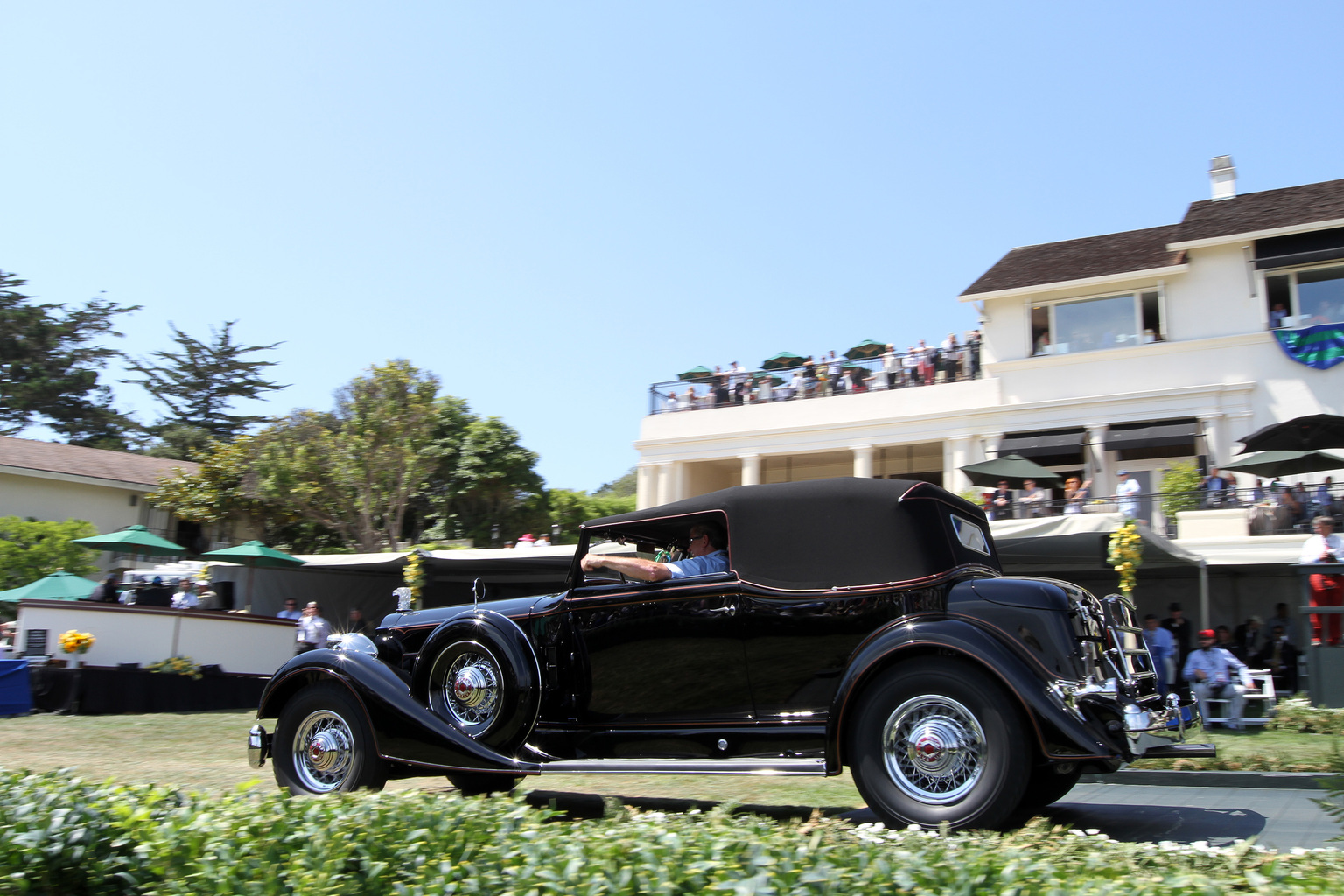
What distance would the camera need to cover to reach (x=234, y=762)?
9266 mm

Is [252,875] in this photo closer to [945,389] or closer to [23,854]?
[23,854]

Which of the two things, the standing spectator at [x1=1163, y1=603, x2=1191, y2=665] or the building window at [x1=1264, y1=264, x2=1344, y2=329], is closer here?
the standing spectator at [x1=1163, y1=603, x2=1191, y2=665]

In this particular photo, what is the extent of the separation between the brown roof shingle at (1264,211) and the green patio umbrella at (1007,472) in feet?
26.7

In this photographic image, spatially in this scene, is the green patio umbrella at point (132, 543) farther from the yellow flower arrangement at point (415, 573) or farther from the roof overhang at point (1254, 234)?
the roof overhang at point (1254, 234)

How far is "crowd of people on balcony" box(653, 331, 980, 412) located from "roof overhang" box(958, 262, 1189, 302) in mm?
1226

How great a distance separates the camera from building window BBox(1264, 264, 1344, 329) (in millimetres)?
22562

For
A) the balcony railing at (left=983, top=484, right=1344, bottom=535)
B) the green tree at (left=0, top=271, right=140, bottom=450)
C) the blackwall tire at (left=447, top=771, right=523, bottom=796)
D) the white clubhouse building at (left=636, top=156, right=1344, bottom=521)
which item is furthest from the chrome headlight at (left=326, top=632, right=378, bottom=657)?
the green tree at (left=0, top=271, right=140, bottom=450)

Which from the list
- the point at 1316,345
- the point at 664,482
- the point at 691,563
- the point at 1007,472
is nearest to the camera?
the point at 691,563

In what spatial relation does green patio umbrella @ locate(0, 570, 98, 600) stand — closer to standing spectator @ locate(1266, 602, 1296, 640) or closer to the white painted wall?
the white painted wall

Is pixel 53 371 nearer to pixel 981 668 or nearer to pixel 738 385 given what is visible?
pixel 738 385

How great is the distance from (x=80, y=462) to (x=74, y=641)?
84.9 ft

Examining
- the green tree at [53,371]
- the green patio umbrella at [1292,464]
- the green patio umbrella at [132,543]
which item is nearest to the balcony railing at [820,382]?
the green patio umbrella at [1292,464]

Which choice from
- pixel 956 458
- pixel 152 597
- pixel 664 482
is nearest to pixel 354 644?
pixel 152 597

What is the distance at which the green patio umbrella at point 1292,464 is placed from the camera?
16672 millimetres
